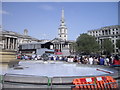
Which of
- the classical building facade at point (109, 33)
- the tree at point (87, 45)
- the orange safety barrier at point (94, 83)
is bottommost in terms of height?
the orange safety barrier at point (94, 83)

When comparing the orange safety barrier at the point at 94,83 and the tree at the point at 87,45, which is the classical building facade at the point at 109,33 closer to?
the tree at the point at 87,45

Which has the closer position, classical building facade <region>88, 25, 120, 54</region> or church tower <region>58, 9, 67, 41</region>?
classical building facade <region>88, 25, 120, 54</region>

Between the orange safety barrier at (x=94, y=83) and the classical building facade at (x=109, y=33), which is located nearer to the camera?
the orange safety barrier at (x=94, y=83)

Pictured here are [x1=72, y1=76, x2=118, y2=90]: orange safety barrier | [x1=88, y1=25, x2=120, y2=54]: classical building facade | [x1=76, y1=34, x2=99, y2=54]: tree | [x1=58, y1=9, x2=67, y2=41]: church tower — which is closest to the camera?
[x1=72, y1=76, x2=118, y2=90]: orange safety barrier

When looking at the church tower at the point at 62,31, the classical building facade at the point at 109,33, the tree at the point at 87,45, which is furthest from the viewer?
the church tower at the point at 62,31

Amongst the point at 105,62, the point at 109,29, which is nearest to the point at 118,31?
the point at 109,29

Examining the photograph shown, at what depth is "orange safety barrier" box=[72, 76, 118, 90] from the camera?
5.05m

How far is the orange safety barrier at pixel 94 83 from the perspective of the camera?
16.6ft

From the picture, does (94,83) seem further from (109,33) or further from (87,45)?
(109,33)

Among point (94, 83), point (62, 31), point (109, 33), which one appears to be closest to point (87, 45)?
point (109, 33)

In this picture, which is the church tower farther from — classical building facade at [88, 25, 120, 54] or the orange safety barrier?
the orange safety barrier

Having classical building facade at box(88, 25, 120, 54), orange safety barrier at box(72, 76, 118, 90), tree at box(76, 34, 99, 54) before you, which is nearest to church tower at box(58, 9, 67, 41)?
classical building facade at box(88, 25, 120, 54)

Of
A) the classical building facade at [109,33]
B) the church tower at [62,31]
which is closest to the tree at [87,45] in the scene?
the classical building facade at [109,33]

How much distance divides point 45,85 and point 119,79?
2891mm
